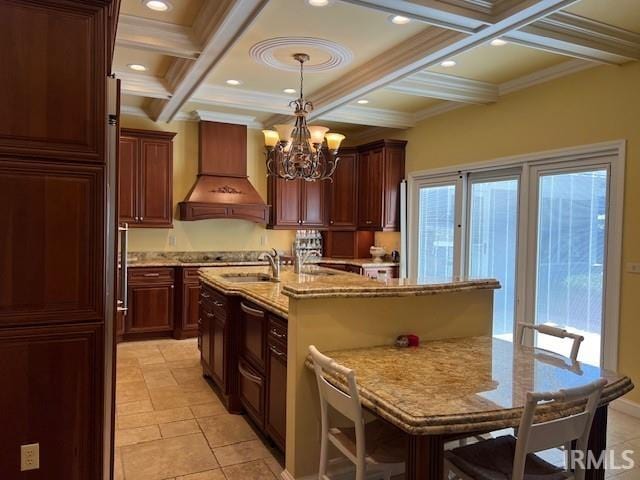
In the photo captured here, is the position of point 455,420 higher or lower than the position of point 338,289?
lower

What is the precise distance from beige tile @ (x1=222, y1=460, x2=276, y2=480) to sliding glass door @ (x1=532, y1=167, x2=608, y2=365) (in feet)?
9.64

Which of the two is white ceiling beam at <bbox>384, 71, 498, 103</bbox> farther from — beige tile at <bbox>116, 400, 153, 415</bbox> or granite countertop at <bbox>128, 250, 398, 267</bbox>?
beige tile at <bbox>116, 400, 153, 415</bbox>

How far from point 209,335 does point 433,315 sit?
2217mm

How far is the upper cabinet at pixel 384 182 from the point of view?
6.46 m

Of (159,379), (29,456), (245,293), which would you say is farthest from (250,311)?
(159,379)

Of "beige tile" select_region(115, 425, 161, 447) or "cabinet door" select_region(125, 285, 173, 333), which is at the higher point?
"cabinet door" select_region(125, 285, 173, 333)

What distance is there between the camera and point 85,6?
2162 millimetres

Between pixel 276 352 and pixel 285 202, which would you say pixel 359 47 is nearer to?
pixel 276 352

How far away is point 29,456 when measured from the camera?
6.96ft

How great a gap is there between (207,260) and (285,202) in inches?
53.7

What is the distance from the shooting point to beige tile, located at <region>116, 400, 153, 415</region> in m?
3.70

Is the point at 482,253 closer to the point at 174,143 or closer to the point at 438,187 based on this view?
the point at 438,187

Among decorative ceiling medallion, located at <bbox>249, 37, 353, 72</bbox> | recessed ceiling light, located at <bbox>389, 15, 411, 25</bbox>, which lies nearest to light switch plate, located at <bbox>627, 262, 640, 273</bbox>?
recessed ceiling light, located at <bbox>389, 15, 411, 25</bbox>

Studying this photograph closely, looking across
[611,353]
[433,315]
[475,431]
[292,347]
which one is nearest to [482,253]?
[611,353]
